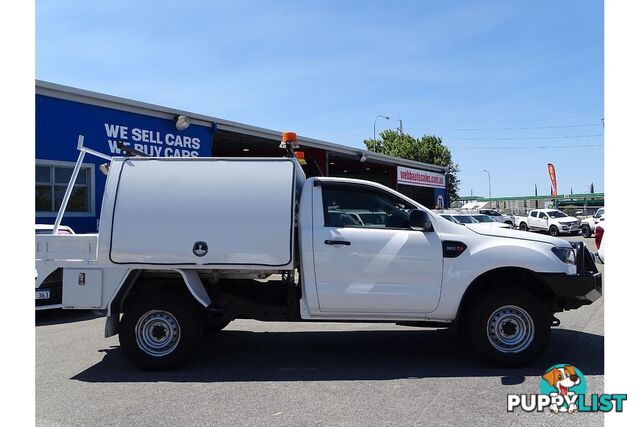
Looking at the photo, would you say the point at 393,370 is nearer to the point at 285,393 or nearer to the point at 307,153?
the point at 285,393

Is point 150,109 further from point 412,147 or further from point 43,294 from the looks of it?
point 412,147

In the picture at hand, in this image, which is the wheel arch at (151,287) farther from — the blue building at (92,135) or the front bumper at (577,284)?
the blue building at (92,135)

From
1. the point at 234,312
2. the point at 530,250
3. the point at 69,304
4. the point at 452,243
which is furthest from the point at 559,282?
the point at 69,304

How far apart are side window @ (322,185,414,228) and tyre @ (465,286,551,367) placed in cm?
123

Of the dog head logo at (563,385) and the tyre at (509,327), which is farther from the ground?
the tyre at (509,327)

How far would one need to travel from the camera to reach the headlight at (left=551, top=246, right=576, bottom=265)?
5.65 metres

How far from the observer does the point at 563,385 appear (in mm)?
4922

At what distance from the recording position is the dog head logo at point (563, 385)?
4512 mm

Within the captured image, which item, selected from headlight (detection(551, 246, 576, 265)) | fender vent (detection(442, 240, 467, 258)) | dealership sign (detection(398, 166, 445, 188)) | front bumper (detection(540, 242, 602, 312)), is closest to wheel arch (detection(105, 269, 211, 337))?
fender vent (detection(442, 240, 467, 258))

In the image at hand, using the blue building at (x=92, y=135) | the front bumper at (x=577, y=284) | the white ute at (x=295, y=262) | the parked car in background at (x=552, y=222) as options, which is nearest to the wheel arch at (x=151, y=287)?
the white ute at (x=295, y=262)

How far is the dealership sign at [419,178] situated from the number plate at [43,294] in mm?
26590

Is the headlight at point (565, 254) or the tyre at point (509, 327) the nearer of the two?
the tyre at point (509, 327)

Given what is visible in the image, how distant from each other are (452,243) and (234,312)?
2542mm

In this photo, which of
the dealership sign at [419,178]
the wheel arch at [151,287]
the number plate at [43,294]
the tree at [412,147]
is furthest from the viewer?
the tree at [412,147]
